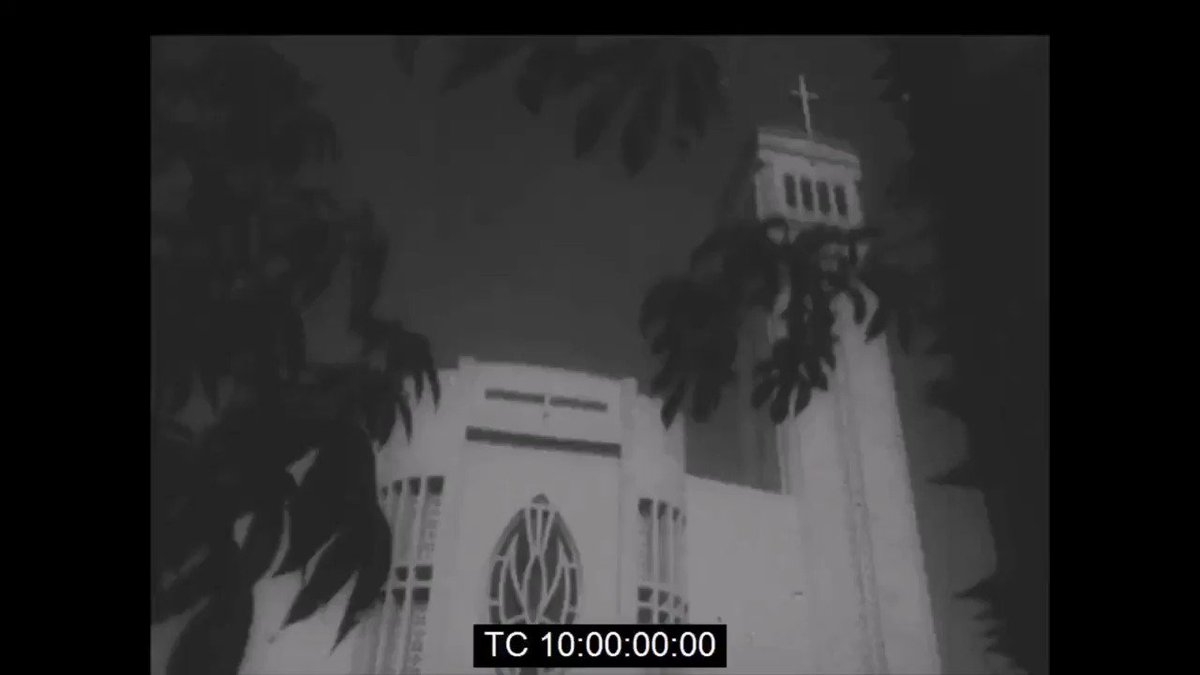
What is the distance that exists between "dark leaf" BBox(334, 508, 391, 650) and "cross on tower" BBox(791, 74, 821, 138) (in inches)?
33.2

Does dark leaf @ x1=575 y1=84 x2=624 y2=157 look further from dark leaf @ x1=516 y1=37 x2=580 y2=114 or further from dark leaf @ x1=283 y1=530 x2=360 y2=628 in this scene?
dark leaf @ x1=283 y1=530 x2=360 y2=628

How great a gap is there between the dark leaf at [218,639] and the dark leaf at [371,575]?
0.13 metres

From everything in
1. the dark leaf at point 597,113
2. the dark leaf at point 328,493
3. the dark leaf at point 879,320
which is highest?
the dark leaf at point 597,113

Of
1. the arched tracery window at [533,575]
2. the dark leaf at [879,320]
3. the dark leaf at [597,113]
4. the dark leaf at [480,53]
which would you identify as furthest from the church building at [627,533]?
the dark leaf at [480,53]

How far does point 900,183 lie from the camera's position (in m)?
1.37

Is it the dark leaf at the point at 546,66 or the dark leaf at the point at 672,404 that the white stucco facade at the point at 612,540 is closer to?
the dark leaf at the point at 672,404

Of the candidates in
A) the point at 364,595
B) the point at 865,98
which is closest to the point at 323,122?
the point at 364,595

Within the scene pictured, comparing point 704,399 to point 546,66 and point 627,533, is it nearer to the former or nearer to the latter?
point 627,533

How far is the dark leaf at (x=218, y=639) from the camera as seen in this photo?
3.97ft

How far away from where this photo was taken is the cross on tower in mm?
1397
